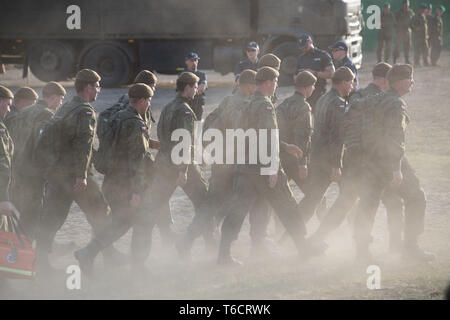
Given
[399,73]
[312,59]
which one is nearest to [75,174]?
[399,73]

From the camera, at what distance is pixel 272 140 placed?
704 cm

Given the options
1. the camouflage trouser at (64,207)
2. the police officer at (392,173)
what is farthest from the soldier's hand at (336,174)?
the camouflage trouser at (64,207)

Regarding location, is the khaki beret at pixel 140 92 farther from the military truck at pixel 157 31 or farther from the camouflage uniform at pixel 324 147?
the military truck at pixel 157 31

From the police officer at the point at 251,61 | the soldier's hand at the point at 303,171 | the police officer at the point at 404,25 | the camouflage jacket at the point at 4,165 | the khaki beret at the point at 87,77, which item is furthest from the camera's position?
the police officer at the point at 404,25

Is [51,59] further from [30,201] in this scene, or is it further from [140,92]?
[140,92]

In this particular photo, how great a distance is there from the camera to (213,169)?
802 centimetres

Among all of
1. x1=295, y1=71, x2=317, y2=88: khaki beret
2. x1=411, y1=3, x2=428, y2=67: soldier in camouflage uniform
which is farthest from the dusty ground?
x1=411, y1=3, x2=428, y2=67: soldier in camouflage uniform

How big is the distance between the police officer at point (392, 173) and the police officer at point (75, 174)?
2.38m

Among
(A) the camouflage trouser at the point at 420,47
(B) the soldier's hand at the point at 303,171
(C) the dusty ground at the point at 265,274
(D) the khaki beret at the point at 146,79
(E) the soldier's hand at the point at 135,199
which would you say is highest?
(A) the camouflage trouser at the point at 420,47

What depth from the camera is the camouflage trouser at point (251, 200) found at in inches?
287
